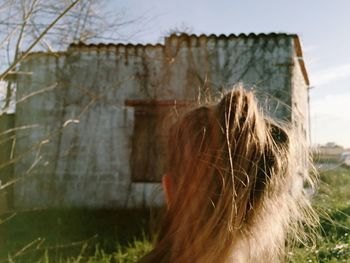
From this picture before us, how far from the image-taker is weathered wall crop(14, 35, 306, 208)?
300 inches

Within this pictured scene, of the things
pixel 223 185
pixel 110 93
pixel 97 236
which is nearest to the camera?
pixel 223 185

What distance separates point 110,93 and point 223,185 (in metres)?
6.92

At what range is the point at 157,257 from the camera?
1211 millimetres

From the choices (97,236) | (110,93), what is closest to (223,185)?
(97,236)

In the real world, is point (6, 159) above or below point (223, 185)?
below

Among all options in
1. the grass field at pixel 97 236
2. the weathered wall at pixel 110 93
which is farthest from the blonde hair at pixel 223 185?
the weathered wall at pixel 110 93

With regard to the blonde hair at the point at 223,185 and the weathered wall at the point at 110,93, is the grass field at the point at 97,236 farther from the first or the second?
the blonde hair at the point at 223,185

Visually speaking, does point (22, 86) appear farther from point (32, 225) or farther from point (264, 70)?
point (264, 70)

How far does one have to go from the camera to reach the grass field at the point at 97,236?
185 inches

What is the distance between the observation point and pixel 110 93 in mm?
7977

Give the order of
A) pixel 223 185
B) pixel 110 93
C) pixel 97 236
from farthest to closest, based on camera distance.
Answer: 1. pixel 110 93
2. pixel 97 236
3. pixel 223 185

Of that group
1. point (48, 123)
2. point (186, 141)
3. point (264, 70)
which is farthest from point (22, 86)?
point (186, 141)

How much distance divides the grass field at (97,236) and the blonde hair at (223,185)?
2.70m

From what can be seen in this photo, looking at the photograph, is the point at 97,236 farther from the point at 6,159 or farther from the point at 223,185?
the point at 223,185
